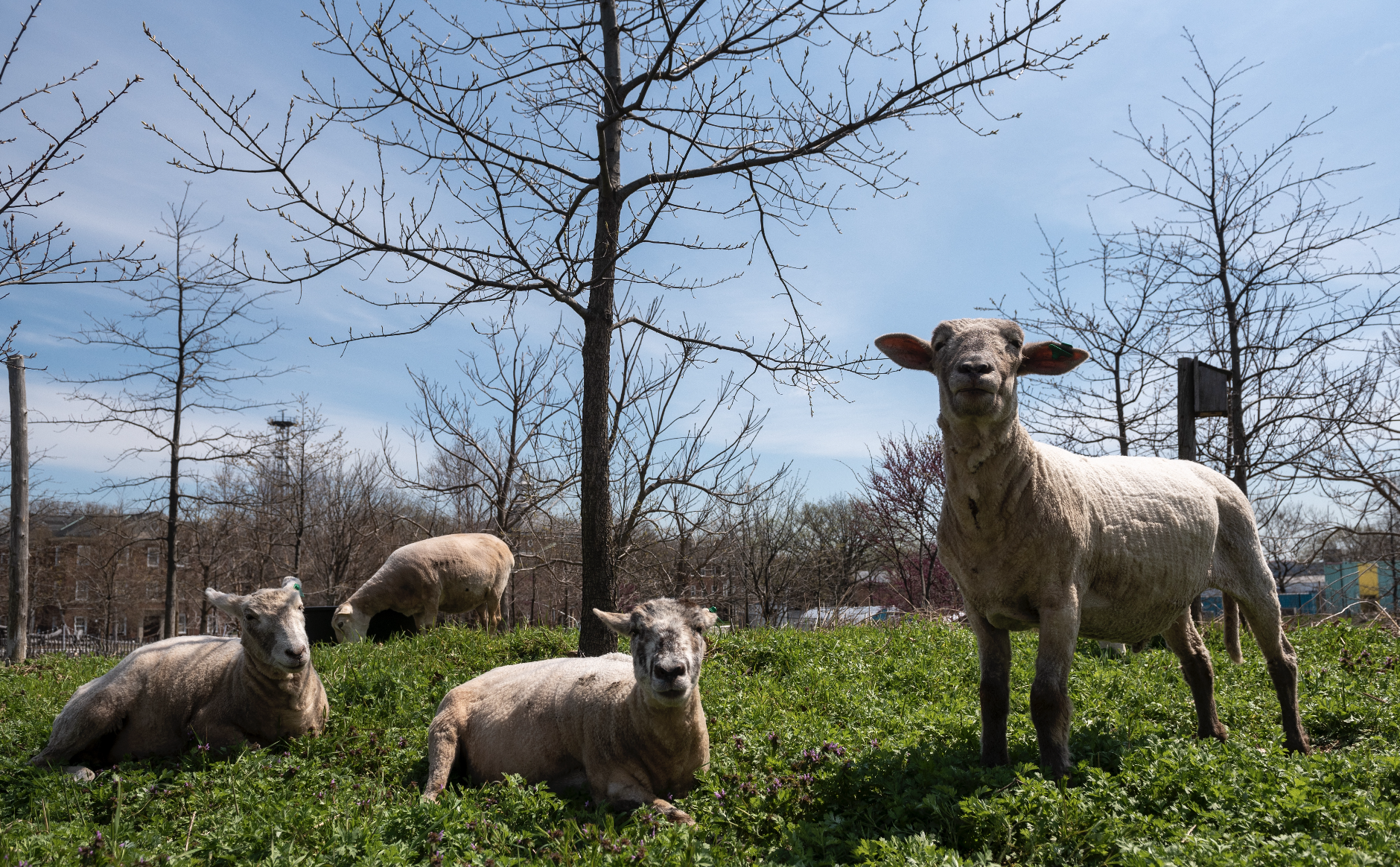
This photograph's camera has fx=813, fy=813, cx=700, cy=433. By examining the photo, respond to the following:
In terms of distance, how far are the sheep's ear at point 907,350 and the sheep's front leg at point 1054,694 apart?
5.14 feet

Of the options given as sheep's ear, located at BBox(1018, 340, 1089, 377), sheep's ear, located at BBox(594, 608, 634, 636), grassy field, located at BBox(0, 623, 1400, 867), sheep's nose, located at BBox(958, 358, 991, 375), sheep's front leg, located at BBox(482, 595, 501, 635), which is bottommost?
sheep's front leg, located at BBox(482, 595, 501, 635)

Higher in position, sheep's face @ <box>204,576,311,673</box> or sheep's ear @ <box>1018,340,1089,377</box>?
sheep's ear @ <box>1018,340,1089,377</box>

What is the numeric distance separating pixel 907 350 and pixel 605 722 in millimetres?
2951

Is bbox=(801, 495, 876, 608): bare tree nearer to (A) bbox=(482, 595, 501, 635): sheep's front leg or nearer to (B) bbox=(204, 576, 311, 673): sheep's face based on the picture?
(A) bbox=(482, 595, 501, 635): sheep's front leg

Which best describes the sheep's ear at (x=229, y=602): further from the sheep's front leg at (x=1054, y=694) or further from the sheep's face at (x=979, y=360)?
the sheep's front leg at (x=1054, y=694)

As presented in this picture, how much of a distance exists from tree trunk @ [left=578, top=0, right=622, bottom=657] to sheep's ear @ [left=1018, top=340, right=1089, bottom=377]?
4476 millimetres

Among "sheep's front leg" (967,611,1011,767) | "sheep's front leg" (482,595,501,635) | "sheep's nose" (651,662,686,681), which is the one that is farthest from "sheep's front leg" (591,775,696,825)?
"sheep's front leg" (482,595,501,635)

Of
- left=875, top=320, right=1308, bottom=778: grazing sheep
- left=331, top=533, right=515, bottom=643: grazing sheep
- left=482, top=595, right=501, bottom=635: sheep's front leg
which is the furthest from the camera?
left=482, top=595, right=501, bottom=635: sheep's front leg

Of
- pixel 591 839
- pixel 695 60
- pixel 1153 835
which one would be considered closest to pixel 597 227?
pixel 695 60

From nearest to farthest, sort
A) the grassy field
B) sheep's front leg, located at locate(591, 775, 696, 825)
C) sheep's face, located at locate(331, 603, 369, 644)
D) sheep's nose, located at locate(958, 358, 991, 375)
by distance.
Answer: the grassy field, sheep's nose, located at locate(958, 358, 991, 375), sheep's front leg, located at locate(591, 775, 696, 825), sheep's face, located at locate(331, 603, 369, 644)

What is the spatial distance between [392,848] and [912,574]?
23.0 m

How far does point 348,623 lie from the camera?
13.1 m

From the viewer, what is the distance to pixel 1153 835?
3357 mm

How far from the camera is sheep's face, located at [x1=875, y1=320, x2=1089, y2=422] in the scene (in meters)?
4.20
